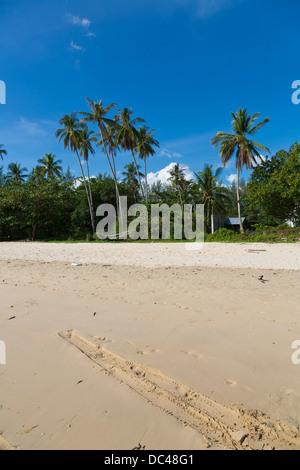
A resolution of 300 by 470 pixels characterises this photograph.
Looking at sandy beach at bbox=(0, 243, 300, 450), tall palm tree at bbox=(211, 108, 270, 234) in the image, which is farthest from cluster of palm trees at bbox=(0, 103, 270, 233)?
sandy beach at bbox=(0, 243, 300, 450)

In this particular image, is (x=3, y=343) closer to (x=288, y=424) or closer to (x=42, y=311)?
(x=42, y=311)

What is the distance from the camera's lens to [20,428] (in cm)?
156

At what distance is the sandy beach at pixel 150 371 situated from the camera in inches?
60.4

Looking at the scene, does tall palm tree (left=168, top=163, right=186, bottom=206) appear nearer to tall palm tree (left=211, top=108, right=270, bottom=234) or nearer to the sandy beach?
tall palm tree (left=211, top=108, right=270, bottom=234)

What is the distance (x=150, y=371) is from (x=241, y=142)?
73.4 ft

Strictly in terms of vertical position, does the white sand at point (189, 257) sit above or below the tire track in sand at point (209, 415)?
above

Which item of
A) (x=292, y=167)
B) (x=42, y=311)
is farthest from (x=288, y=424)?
(x=292, y=167)

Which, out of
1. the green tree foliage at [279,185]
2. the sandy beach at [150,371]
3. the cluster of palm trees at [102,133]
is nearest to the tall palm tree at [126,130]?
the cluster of palm trees at [102,133]

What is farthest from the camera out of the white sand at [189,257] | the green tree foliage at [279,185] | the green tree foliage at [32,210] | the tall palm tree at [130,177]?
the tall palm tree at [130,177]

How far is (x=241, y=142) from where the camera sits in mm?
20953

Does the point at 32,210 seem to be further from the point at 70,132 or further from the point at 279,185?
the point at 279,185

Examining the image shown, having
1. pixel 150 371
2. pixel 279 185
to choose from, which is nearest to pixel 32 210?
pixel 279 185

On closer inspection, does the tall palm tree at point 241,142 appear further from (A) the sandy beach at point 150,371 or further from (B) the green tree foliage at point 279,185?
(A) the sandy beach at point 150,371

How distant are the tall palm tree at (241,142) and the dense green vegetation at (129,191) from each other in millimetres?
46
